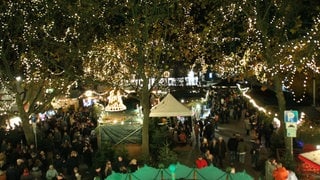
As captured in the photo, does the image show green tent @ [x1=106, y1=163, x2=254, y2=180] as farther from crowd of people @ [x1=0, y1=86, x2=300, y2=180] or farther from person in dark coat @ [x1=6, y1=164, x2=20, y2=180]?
person in dark coat @ [x1=6, y1=164, x2=20, y2=180]

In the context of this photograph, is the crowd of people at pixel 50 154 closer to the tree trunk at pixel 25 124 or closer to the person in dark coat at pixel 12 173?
the person in dark coat at pixel 12 173

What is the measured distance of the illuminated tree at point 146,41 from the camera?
55.9ft

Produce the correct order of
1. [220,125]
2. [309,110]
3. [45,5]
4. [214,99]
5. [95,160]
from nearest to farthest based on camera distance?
1. [95,160]
2. [45,5]
3. [309,110]
4. [220,125]
5. [214,99]

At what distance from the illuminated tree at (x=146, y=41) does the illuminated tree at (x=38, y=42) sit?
183 cm

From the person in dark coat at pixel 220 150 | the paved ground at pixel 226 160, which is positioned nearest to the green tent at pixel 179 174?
the paved ground at pixel 226 160

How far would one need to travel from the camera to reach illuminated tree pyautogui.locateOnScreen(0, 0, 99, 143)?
65.9 feet

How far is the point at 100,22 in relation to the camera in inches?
704

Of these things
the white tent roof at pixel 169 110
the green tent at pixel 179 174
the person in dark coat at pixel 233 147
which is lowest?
the green tent at pixel 179 174

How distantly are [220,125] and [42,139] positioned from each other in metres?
11.5

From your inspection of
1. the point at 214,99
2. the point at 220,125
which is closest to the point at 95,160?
the point at 220,125

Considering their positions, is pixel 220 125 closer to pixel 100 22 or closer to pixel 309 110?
pixel 309 110

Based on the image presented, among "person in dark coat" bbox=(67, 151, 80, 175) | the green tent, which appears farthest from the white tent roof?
the green tent

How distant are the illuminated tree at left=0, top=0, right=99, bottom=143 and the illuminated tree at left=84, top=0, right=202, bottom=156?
183cm

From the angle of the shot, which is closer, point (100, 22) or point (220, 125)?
point (100, 22)
